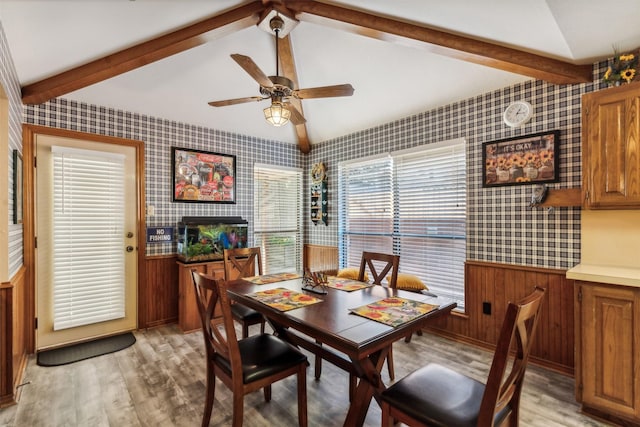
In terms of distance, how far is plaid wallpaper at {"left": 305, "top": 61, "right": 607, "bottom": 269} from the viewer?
253 centimetres

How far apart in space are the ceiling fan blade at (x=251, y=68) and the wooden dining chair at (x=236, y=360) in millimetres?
1315

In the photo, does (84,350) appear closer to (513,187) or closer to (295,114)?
(295,114)

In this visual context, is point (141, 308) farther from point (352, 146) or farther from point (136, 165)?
point (352, 146)

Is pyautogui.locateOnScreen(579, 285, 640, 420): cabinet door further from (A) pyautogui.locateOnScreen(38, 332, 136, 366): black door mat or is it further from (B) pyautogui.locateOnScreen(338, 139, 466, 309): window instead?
(A) pyautogui.locateOnScreen(38, 332, 136, 366): black door mat

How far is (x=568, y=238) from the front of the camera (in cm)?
254

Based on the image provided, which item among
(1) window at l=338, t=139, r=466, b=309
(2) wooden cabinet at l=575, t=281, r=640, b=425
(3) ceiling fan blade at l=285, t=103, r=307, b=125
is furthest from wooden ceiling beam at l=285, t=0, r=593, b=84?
(2) wooden cabinet at l=575, t=281, r=640, b=425

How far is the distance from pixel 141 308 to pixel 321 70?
3.40 metres

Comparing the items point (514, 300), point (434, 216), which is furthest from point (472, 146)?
point (514, 300)

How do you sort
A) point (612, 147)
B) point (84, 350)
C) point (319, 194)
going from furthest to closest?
point (319, 194) → point (84, 350) → point (612, 147)

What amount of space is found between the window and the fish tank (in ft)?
5.33

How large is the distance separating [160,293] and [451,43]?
3.92 m

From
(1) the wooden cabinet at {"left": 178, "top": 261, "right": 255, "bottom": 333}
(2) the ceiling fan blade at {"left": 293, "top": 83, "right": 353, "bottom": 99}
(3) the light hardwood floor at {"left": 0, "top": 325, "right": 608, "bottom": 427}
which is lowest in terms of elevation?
(3) the light hardwood floor at {"left": 0, "top": 325, "right": 608, "bottom": 427}

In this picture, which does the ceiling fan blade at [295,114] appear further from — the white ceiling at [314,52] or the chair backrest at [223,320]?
the chair backrest at [223,320]

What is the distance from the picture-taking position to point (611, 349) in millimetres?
1914
